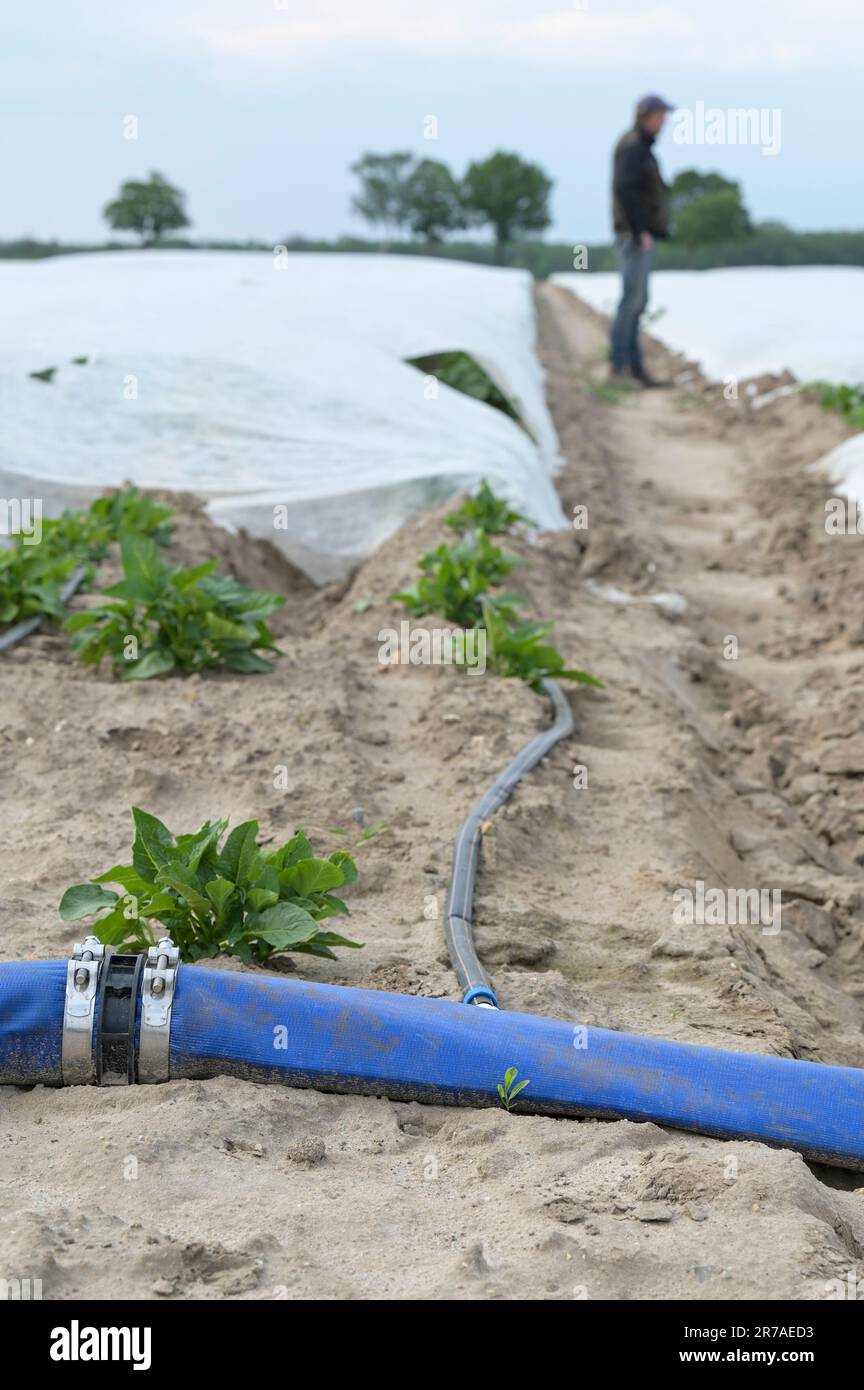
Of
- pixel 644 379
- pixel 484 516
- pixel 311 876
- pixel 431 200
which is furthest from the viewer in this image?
pixel 431 200

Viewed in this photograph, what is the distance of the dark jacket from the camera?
10.9 meters

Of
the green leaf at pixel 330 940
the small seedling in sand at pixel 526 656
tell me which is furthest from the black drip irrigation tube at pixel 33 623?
the green leaf at pixel 330 940

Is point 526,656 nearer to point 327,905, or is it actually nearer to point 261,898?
point 327,905

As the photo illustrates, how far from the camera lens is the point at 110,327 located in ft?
23.8

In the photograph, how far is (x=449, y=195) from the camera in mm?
46812

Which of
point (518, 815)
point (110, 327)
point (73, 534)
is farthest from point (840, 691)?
point (110, 327)

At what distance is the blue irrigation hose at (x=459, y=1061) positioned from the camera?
6.57 ft

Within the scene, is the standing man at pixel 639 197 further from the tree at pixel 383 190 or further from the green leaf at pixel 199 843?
the tree at pixel 383 190

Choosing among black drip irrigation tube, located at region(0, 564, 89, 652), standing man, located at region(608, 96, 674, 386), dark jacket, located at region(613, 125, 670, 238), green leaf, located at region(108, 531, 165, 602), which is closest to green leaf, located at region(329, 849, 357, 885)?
green leaf, located at region(108, 531, 165, 602)

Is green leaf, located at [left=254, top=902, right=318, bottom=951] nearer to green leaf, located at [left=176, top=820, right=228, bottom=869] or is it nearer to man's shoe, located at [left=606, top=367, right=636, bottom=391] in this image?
green leaf, located at [left=176, top=820, right=228, bottom=869]

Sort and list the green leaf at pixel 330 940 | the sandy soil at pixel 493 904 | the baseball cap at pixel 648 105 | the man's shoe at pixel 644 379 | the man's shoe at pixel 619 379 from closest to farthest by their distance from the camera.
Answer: the sandy soil at pixel 493 904
the green leaf at pixel 330 940
the baseball cap at pixel 648 105
the man's shoe at pixel 619 379
the man's shoe at pixel 644 379

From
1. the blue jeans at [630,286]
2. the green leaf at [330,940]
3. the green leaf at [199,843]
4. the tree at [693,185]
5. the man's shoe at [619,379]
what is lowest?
the green leaf at [330,940]

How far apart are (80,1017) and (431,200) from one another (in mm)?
48318

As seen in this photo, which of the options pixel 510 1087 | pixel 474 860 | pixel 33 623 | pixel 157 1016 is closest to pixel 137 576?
pixel 33 623
